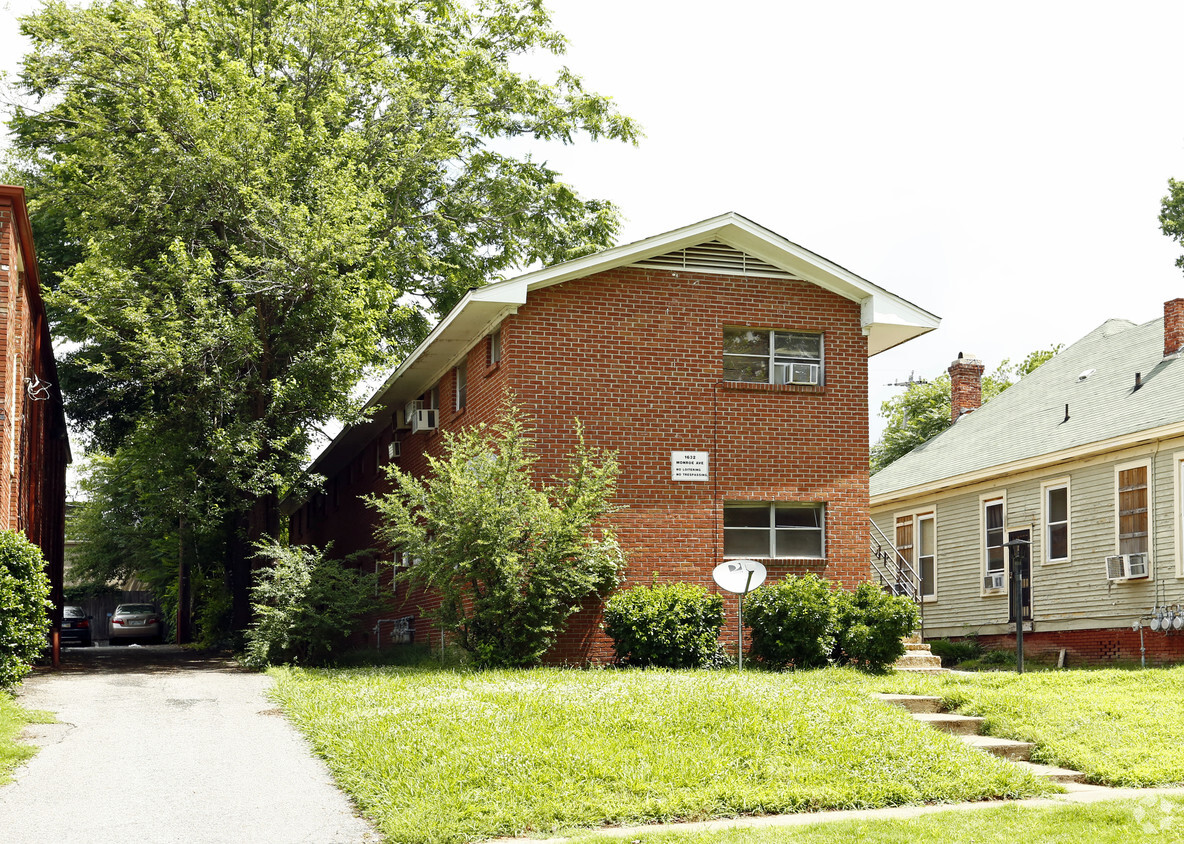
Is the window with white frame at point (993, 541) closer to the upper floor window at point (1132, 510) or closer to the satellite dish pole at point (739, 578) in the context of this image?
the upper floor window at point (1132, 510)

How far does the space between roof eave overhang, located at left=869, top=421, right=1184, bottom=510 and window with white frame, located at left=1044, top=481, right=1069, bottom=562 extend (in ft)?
1.57

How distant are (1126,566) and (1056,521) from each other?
2.38 meters

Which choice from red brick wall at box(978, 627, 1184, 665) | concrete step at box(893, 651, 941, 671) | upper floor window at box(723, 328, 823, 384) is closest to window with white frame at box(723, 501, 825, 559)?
upper floor window at box(723, 328, 823, 384)

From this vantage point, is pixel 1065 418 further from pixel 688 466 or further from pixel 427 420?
pixel 427 420

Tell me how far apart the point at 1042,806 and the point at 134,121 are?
804 inches

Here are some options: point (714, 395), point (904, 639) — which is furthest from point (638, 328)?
point (904, 639)

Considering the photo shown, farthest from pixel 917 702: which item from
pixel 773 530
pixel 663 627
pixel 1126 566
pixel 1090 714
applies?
pixel 1126 566

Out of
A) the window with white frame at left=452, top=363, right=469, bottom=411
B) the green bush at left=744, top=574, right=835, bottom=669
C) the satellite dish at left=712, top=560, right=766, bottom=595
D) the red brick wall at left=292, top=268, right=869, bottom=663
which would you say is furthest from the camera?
the window with white frame at left=452, top=363, right=469, bottom=411

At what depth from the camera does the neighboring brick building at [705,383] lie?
1866 centimetres

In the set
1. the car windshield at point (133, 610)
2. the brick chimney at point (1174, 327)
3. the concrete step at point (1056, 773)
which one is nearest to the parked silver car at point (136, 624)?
the car windshield at point (133, 610)

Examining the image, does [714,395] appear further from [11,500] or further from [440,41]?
[440,41]

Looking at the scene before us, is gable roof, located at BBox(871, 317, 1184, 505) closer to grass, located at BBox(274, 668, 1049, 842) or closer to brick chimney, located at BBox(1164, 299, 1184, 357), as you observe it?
brick chimney, located at BBox(1164, 299, 1184, 357)

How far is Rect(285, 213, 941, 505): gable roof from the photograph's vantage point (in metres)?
18.5

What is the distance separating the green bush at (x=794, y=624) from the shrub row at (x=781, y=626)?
0.01 meters
